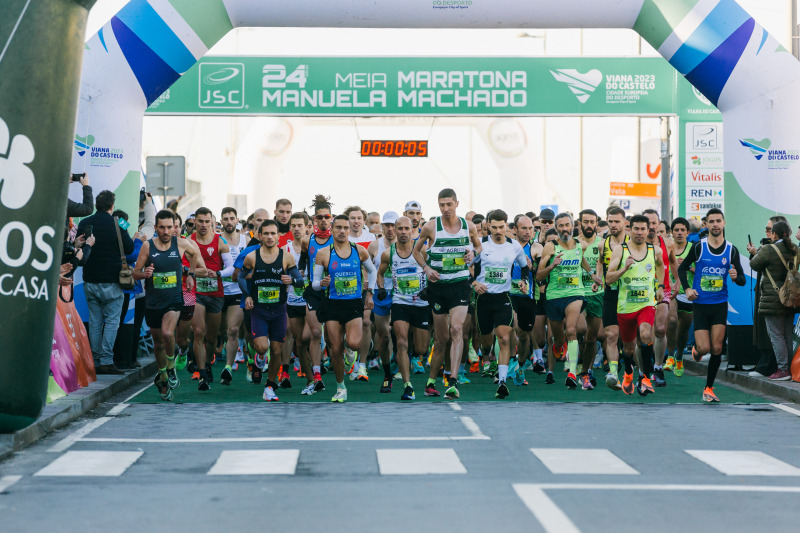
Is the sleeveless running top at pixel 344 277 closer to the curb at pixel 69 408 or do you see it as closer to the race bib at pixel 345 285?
the race bib at pixel 345 285

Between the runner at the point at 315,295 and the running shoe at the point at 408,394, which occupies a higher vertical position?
the runner at the point at 315,295

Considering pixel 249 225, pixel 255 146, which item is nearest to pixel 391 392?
pixel 249 225

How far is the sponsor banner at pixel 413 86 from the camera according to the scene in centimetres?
2267

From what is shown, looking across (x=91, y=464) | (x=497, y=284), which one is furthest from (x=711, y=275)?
(x=91, y=464)

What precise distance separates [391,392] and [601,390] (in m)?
2.34

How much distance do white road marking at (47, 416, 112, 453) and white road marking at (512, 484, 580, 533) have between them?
363cm

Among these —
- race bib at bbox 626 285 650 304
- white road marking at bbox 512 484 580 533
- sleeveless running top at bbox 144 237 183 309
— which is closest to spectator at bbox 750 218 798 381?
race bib at bbox 626 285 650 304

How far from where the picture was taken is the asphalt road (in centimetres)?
619

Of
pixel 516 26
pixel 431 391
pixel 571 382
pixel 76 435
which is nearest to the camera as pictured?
pixel 76 435

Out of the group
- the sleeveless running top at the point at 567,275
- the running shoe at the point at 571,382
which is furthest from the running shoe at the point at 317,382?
the sleeveless running top at the point at 567,275

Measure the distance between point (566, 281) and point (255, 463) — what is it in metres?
7.06

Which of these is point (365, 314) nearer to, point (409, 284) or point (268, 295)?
point (409, 284)

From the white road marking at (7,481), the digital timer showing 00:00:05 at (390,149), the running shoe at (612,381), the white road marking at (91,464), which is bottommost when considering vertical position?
the white road marking at (91,464)

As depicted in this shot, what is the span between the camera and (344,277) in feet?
41.9
